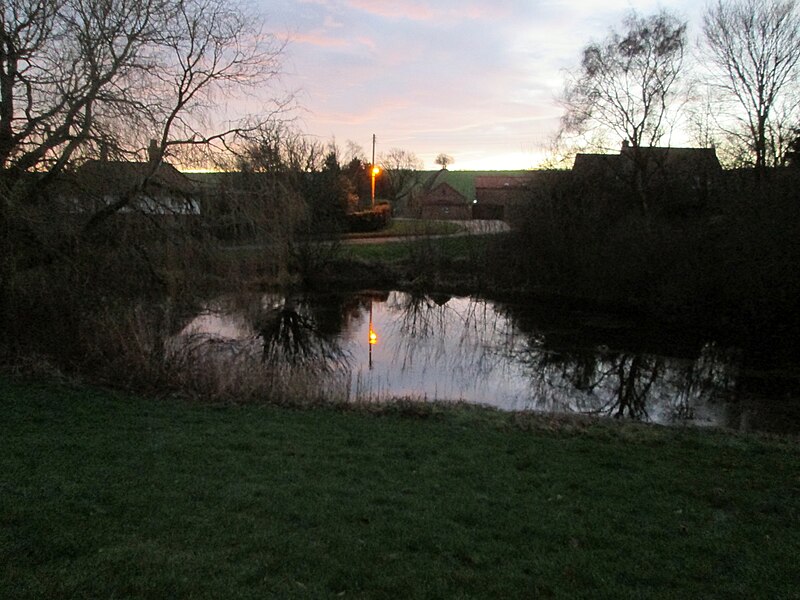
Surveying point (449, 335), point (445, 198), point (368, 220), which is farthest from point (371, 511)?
point (445, 198)

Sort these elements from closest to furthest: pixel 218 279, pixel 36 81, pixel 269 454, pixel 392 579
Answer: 1. pixel 392 579
2. pixel 269 454
3. pixel 36 81
4. pixel 218 279

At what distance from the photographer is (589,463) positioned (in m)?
7.05

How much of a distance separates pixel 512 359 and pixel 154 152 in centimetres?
1025

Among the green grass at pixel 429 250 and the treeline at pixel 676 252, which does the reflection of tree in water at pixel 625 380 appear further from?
the green grass at pixel 429 250

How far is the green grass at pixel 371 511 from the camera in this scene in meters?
3.78

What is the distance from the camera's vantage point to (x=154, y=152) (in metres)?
11.2

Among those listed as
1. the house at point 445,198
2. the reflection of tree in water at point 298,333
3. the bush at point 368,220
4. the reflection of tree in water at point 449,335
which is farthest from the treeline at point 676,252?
the house at point 445,198

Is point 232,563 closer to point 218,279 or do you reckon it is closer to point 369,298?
point 218,279

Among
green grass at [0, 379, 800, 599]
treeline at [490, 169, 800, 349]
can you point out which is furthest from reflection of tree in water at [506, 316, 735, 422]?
green grass at [0, 379, 800, 599]

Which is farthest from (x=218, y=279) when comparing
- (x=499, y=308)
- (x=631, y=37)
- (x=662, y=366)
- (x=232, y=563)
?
(x=631, y=37)

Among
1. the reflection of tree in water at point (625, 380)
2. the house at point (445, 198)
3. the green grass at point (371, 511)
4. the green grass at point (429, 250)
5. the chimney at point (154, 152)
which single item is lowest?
the reflection of tree in water at point (625, 380)

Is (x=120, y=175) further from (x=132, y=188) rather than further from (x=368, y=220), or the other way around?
(x=368, y=220)

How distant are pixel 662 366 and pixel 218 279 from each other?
11.4 meters

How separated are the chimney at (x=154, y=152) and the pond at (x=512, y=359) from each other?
12.7 ft
